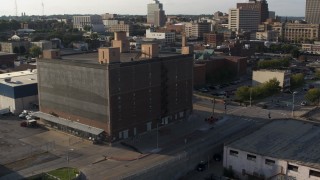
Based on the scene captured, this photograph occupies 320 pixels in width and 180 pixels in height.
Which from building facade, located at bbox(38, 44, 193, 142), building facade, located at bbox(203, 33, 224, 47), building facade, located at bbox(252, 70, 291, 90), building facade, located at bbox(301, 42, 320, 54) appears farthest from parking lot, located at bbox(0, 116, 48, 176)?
building facade, located at bbox(301, 42, 320, 54)

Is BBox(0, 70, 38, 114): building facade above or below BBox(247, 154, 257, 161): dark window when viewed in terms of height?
above

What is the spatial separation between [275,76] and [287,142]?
133 feet

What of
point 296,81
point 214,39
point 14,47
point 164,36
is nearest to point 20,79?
point 296,81

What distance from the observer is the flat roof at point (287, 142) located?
40.9 meters

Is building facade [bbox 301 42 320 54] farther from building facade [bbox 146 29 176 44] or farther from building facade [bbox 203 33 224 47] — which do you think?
building facade [bbox 146 29 176 44]

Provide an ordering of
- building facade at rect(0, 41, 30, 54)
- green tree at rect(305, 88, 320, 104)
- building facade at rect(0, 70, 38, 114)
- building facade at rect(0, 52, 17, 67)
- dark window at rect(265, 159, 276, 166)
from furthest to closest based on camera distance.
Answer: building facade at rect(0, 41, 30, 54)
building facade at rect(0, 52, 17, 67)
green tree at rect(305, 88, 320, 104)
building facade at rect(0, 70, 38, 114)
dark window at rect(265, 159, 276, 166)

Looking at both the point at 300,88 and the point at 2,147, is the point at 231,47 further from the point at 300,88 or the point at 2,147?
the point at 2,147

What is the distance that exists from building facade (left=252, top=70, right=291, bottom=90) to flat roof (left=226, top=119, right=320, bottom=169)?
30109mm

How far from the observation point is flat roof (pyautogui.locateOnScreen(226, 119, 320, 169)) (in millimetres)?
40938

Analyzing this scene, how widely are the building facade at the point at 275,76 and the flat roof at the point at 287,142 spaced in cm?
3011

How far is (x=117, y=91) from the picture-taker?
163ft

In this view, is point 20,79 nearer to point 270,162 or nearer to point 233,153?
point 233,153

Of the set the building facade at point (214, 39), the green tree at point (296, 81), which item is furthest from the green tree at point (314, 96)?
the building facade at point (214, 39)

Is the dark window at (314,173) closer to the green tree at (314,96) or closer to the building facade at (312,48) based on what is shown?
the green tree at (314,96)
